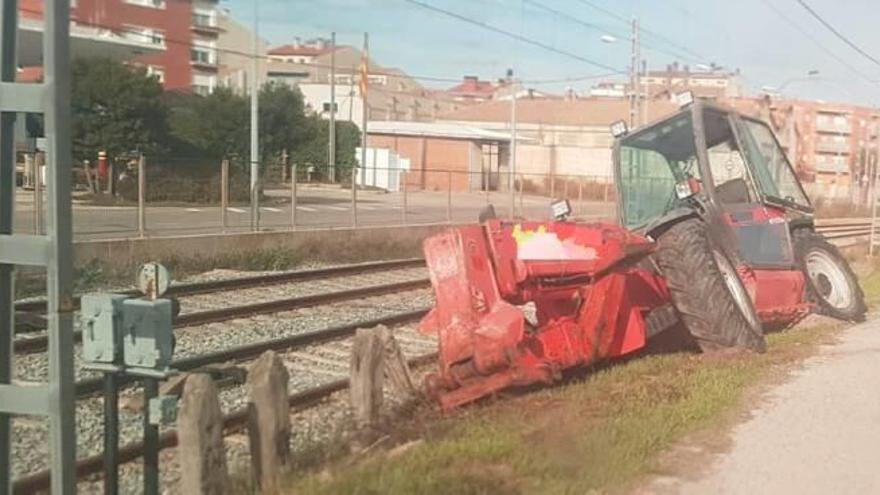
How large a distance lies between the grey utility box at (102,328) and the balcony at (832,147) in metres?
105

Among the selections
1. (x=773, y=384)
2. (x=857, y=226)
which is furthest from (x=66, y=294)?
(x=857, y=226)

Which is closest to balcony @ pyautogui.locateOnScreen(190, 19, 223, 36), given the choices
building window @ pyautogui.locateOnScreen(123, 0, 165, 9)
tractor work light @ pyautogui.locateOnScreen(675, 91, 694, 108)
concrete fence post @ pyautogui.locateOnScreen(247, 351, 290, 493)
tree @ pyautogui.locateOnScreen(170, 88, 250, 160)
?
building window @ pyautogui.locateOnScreen(123, 0, 165, 9)

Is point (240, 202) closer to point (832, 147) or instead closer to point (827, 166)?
point (832, 147)

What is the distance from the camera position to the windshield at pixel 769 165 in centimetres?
1291

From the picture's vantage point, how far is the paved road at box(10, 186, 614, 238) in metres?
22.2

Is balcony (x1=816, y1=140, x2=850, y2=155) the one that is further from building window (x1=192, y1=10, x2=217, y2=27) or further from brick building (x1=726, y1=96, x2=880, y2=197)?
building window (x1=192, y1=10, x2=217, y2=27)

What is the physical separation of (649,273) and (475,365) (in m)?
3.01

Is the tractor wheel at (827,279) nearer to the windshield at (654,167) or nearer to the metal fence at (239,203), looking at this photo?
the windshield at (654,167)

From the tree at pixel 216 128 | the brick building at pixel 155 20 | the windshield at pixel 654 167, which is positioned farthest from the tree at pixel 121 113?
the windshield at pixel 654 167

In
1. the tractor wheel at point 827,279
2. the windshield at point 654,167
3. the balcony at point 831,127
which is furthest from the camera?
the balcony at point 831,127

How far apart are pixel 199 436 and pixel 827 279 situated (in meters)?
10.6

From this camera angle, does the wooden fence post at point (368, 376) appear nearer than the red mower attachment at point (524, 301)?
Yes

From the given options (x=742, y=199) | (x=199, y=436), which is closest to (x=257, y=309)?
(x=742, y=199)

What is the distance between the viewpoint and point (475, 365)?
316 inches
